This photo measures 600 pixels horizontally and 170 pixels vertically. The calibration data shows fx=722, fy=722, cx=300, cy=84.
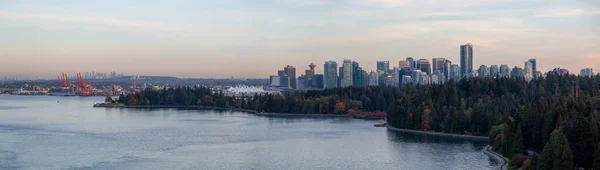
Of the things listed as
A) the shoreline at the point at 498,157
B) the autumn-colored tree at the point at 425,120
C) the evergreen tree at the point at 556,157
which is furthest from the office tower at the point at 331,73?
the evergreen tree at the point at 556,157

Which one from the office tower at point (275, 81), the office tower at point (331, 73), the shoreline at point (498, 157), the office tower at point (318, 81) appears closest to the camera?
the shoreline at point (498, 157)

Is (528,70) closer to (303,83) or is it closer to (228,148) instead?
(303,83)

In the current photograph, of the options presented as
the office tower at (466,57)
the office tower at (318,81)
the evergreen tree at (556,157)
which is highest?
the office tower at (466,57)

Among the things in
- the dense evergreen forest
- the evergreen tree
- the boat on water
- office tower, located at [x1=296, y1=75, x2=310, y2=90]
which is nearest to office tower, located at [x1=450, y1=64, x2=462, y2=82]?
office tower, located at [x1=296, y1=75, x2=310, y2=90]

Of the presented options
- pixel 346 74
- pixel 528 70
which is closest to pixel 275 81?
pixel 346 74

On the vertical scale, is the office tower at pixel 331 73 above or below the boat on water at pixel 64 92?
above

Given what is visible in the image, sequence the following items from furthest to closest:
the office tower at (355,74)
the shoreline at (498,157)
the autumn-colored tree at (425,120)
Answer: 1. the office tower at (355,74)
2. the autumn-colored tree at (425,120)
3. the shoreline at (498,157)

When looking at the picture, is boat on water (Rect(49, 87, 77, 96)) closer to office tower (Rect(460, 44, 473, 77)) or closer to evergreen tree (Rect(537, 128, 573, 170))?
office tower (Rect(460, 44, 473, 77))

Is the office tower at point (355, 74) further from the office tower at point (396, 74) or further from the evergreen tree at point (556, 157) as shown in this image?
the evergreen tree at point (556, 157)
